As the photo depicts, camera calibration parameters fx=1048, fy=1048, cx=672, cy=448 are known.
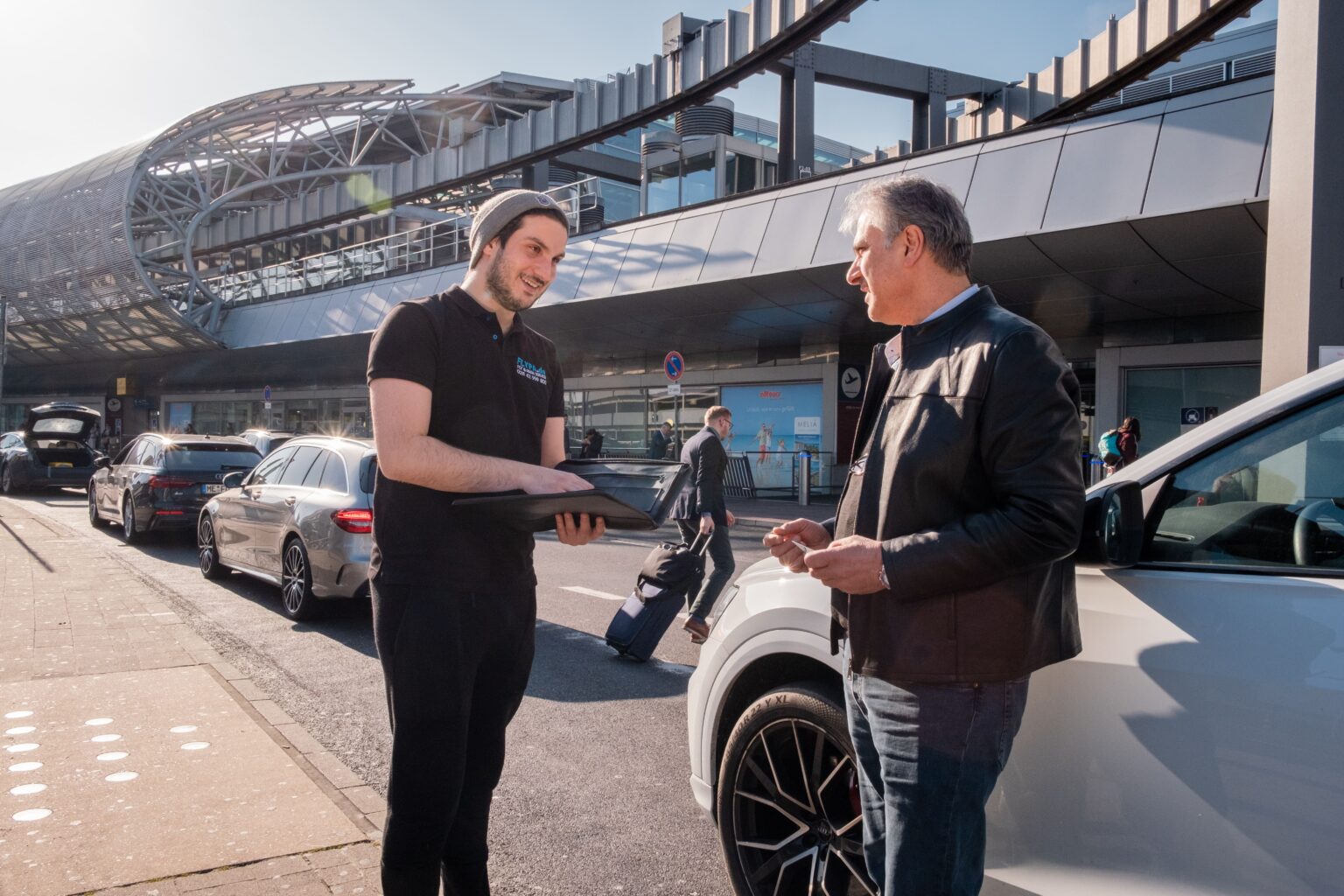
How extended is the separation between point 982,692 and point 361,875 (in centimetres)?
217

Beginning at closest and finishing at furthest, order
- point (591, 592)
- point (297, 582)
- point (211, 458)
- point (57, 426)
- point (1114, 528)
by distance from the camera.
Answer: point (1114, 528) < point (297, 582) < point (591, 592) < point (211, 458) < point (57, 426)

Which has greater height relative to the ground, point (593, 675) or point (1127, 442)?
point (1127, 442)

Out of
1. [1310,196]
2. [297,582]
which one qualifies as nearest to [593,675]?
[297,582]

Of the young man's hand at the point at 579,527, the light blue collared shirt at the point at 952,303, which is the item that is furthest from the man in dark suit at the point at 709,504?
the light blue collared shirt at the point at 952,303

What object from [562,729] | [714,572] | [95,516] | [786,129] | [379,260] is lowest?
[562,729]

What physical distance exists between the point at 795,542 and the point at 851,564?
35cm

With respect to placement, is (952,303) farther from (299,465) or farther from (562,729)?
(299,465)

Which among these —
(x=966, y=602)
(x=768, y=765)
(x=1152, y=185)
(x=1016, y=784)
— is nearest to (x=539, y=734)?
(x=768, y=765)

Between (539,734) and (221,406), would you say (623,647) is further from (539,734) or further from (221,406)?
(221,406)

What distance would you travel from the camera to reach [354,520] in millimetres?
7848

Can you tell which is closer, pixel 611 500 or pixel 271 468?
pixel 611 500

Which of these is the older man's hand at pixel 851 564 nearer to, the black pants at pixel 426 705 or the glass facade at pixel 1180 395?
the black pants at pixel 426 705

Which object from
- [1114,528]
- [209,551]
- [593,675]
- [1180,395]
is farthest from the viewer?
[1180,395]

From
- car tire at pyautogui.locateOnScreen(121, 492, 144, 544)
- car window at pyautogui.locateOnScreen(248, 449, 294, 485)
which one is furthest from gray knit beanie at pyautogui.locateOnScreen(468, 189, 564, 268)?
car tire at pyautogui.locateOnScreen(121, 492, 144, 544)
